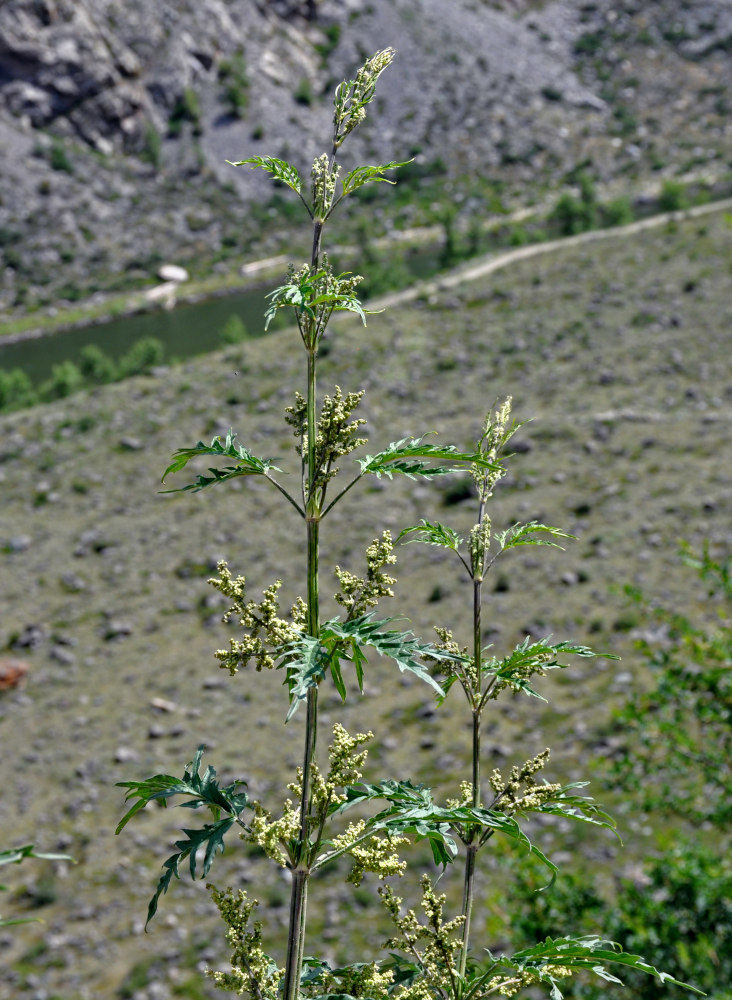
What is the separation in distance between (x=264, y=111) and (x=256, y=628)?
90665mm

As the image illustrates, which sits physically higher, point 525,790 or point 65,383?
point 65,383

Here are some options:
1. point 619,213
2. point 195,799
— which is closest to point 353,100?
point 195,799

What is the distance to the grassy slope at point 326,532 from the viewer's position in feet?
50.2

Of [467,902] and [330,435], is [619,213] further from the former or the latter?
[467,902]

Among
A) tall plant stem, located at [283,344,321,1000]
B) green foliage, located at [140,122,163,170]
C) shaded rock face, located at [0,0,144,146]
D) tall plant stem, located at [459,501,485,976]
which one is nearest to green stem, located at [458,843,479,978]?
tall plant stem, located at [459,501,485,976]

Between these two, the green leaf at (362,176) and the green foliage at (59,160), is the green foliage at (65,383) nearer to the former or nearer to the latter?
the green leaf at (362,176)

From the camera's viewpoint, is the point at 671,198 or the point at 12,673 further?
the point at 671,198

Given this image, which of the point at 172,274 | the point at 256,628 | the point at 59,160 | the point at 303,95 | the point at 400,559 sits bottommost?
the point at 400,559

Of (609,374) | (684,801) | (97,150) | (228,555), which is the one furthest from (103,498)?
(97,150)

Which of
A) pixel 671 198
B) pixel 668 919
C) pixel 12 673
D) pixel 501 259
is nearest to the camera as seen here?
pixel 668 919

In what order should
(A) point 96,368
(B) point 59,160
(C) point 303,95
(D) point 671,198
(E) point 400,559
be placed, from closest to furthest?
(E) point 400,559 < (A) point 96,368 < (D) point 671,198 < (B) point 59,160 < (C) point 303,95

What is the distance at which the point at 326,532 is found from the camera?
2317cm

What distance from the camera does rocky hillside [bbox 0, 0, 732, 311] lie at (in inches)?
2995

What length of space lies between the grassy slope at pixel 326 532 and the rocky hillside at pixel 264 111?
41996 millimetres
